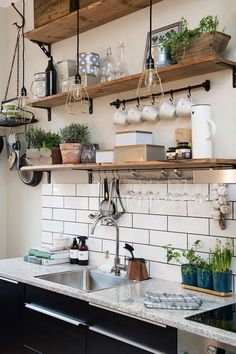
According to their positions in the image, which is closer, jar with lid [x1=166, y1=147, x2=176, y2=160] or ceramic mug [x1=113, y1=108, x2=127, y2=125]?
jar with lid [x1=166, y1=147, x2=176, y2=160]

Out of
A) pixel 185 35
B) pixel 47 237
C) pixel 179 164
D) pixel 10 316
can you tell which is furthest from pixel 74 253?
pixel 185 35

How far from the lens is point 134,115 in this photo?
103 inches

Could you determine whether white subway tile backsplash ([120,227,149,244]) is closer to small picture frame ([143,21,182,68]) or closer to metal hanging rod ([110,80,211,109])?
metal hanging rod ([110,80,211,109])

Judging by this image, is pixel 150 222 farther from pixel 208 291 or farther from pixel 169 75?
pixel 169 75

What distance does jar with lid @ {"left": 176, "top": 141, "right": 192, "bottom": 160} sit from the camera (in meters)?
2.19

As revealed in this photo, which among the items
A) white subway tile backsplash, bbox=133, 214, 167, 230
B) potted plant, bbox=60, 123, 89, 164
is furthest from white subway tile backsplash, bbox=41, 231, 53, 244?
white subway tile backsplash, bbox=133, 214, 167, 230

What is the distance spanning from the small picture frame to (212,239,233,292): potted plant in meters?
0.98

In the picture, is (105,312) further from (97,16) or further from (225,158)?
(97,16)

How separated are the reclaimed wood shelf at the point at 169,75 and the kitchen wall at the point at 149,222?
1.91 feet

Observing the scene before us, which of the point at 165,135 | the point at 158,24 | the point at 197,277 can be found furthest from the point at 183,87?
the point at 197,277

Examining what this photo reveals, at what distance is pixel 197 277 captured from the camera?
2186 millimetres

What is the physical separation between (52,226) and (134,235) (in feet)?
2.73

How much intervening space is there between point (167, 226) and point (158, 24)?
1158 millimetres

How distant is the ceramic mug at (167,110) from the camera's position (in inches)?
95.9
